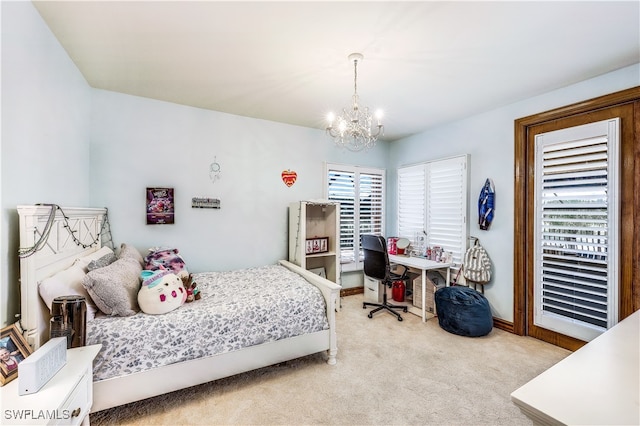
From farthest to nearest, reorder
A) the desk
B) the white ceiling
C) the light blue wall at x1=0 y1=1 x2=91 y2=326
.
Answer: the desk → the white ceiling → the light blue wall at x1=0 y1=1 x2=91 y2=326

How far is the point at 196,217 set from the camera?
3.21m

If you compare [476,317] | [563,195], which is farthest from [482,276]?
[563,195]

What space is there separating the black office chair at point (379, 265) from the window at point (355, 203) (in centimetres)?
61

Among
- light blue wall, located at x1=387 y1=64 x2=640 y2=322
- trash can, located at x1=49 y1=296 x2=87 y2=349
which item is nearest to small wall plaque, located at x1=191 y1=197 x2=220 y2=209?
trash can, located at x1=49 y1=296 x2=87 y2=349

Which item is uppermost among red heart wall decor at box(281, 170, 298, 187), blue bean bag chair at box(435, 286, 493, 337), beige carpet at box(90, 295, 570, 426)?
red heart wall decor at box(281, 170, 298, 187)

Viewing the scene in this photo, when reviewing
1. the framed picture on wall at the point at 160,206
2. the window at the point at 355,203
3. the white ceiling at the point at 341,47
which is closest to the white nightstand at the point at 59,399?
the framed picture on wall at the point at 160,206

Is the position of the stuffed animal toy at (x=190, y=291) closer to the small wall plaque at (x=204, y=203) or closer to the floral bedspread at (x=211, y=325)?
the floral bedspread at (x=211, y=325)

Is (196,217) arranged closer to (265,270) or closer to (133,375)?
(265,270)

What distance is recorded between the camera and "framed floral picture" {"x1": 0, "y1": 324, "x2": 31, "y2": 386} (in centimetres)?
121

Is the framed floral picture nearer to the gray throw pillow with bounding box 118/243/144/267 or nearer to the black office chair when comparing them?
the gray throw pillow with bounding box 118/243/144/267

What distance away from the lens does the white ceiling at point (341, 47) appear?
1646 millimetres

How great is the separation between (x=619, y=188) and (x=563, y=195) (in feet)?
1.22

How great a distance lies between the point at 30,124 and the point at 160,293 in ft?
4.18

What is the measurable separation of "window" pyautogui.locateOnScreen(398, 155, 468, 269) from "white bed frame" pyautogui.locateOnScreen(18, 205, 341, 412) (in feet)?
6.73
